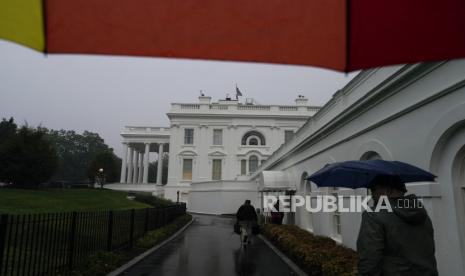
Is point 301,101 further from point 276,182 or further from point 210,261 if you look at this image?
point 210,261

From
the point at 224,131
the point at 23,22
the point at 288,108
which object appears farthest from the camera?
the point at 288,108

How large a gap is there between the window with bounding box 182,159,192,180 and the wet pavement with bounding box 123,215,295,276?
35677mm

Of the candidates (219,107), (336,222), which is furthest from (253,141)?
(336,222)

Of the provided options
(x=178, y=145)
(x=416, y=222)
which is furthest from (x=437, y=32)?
(x=178, y=145)

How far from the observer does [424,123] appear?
23.3 ft

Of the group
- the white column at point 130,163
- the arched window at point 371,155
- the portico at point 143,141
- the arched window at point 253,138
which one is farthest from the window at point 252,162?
the arched window at point 371,155

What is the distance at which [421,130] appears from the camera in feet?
23.6

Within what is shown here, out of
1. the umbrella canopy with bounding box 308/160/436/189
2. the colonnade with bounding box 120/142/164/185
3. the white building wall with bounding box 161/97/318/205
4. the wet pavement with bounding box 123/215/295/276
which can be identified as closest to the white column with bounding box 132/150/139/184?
the colonnade with bounding box 120/142/164/185

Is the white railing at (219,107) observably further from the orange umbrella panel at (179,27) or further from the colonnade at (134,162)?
the orange umbrella panel at (179,27)

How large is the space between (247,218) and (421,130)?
8.14 m

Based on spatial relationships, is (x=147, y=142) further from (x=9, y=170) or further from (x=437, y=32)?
(x=437, y=32)

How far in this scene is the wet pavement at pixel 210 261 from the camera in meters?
9.67

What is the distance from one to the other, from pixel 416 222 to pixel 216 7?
255 centimetres

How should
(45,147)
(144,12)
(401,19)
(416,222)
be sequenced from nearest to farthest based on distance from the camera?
(144,12), (401,19), (416,222), (45,147)
